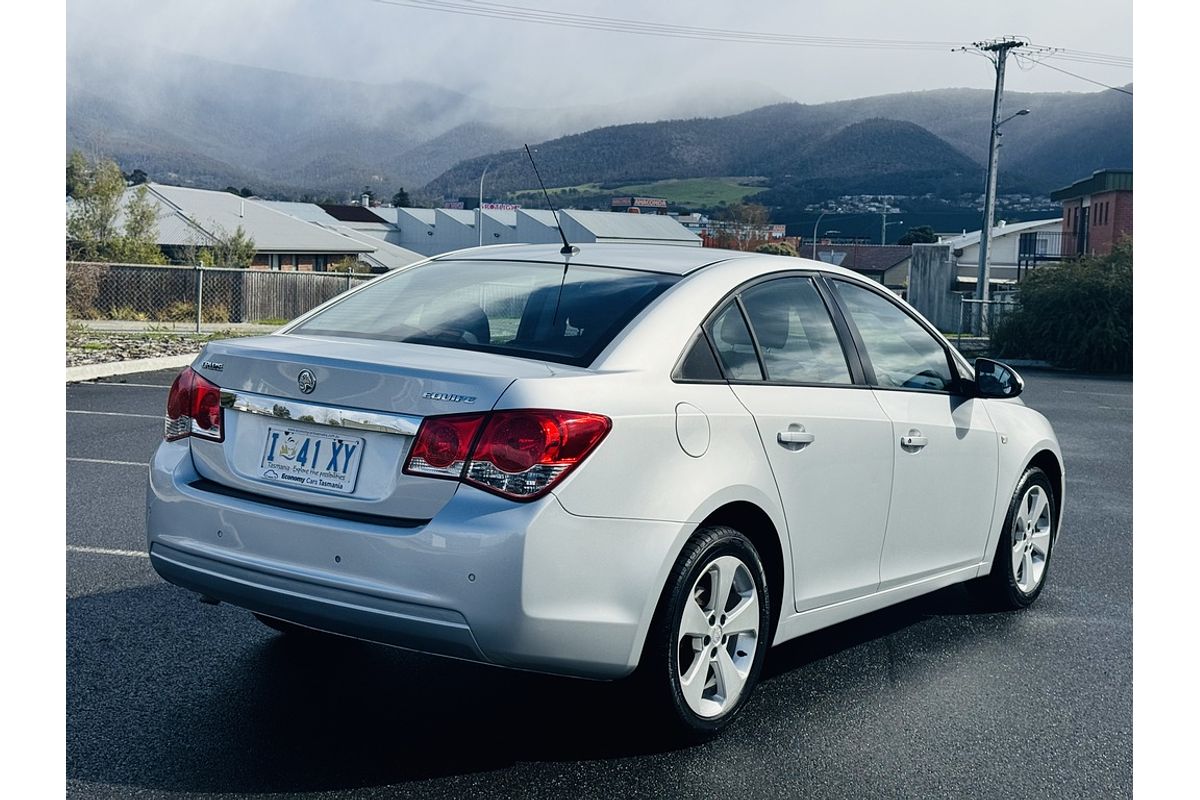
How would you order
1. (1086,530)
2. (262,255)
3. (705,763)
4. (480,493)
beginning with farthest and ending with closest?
(262,255), (1086,530), (705,763), (480,493)

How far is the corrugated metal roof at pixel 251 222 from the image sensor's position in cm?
5669

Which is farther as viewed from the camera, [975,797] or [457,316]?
[457,316]

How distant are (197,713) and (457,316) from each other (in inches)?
63.7

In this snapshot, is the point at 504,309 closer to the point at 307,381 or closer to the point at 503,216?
the point at 307,381

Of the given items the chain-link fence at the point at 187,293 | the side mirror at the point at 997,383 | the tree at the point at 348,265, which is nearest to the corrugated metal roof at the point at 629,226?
the tree at the point at 348,265

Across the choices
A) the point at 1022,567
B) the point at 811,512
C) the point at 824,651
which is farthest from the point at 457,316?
the point at 1022,567

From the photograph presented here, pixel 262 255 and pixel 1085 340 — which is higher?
pixel 262 255

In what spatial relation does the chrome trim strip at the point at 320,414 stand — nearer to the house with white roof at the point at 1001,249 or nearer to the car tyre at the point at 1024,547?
the car tyre at the point at 1024,547

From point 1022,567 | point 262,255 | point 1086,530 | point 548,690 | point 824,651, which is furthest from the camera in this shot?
point 262,255

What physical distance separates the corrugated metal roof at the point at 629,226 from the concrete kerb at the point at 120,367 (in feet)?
192

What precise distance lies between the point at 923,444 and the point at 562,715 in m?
1.90

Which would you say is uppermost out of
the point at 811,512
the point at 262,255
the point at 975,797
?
the point at 262,255

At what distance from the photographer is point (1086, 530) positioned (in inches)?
345

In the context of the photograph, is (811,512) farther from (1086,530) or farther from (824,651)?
(1086,530)
